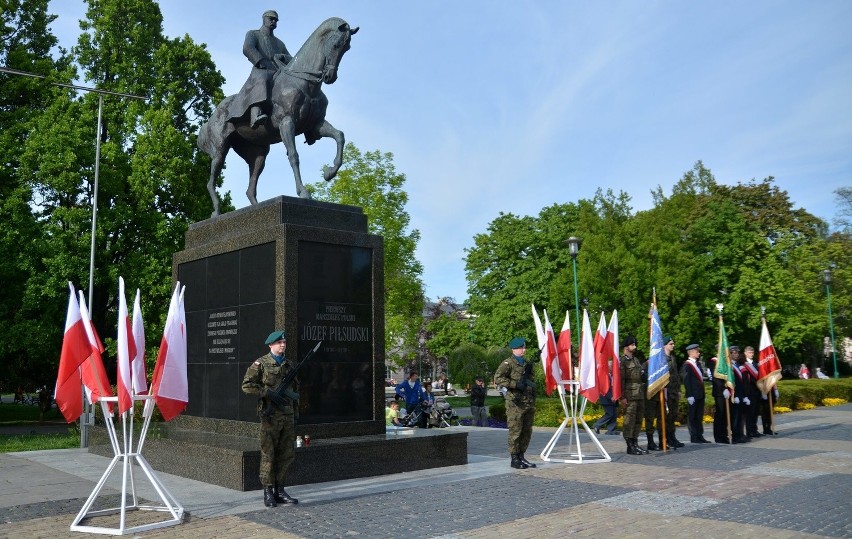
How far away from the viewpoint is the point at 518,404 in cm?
1145

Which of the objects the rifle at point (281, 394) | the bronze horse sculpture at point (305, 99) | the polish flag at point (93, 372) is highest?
the bronze horse sculpture at point (305, 99)

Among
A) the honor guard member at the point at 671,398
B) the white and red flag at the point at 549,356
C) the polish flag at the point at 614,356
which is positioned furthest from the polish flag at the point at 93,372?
the honor guard member at the point at 671,398

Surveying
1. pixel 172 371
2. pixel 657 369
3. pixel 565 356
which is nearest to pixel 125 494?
pixel 172 371

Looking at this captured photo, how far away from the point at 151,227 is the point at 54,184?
3.34 metres

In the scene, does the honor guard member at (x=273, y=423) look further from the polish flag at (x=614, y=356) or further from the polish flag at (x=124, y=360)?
the polish flag at (x=614, y=356)

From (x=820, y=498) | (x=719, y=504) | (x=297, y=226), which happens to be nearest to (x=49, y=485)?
(x=297, y=226)

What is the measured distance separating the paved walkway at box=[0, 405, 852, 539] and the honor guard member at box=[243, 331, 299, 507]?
30 centimetres

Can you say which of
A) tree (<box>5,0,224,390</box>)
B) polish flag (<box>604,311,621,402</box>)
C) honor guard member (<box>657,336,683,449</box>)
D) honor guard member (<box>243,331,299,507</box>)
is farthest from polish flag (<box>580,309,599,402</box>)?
tree (<box>5,0,224,390</box>)

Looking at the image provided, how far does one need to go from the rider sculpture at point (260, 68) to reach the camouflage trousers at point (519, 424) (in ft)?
22.2

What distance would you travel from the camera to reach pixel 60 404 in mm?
7543

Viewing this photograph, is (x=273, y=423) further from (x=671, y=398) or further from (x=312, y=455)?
(x=671, y=398)

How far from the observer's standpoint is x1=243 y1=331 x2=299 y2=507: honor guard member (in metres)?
8.28

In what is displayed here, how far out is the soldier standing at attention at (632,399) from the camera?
1315 centimetres

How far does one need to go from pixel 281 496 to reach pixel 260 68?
7902 millimetres
